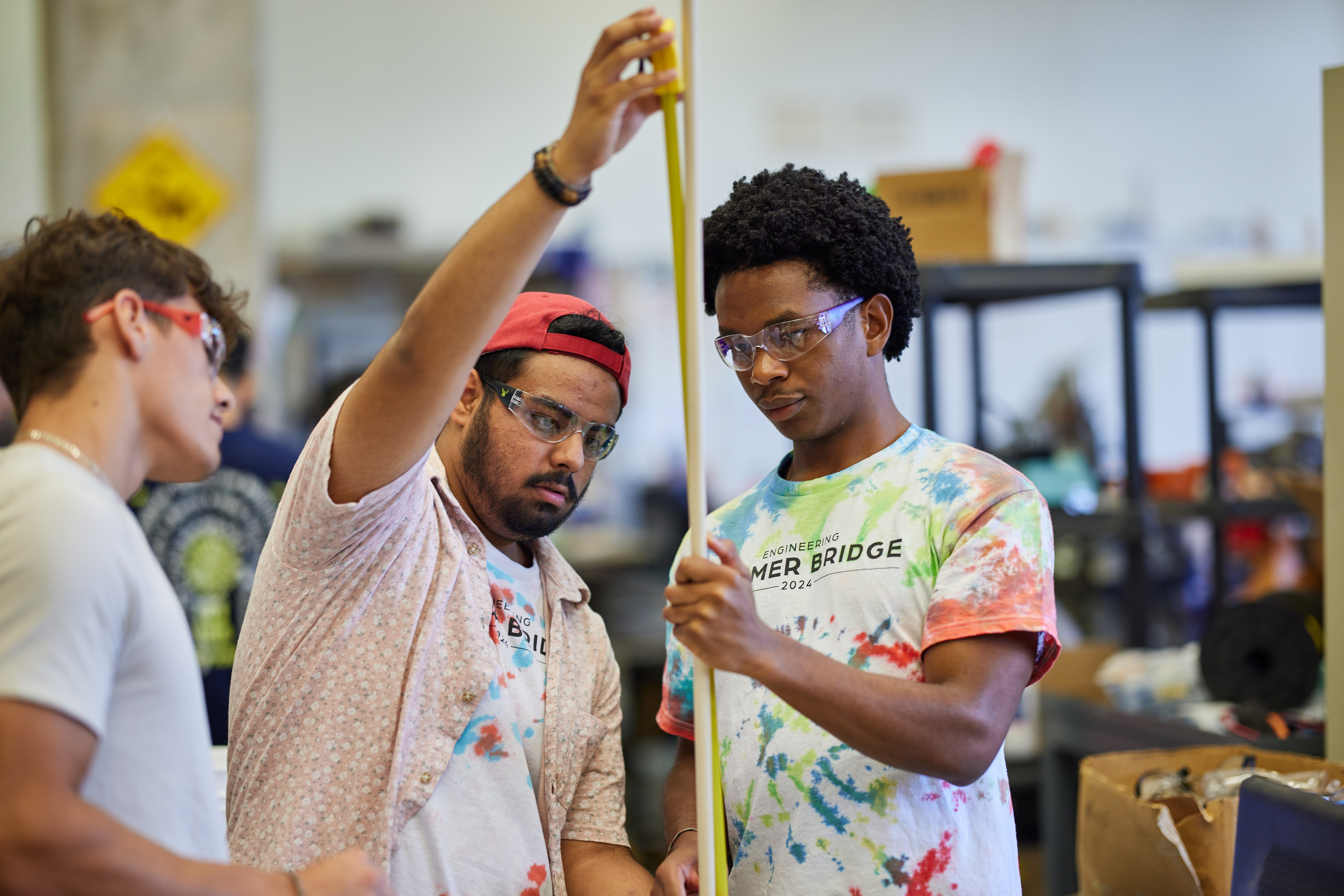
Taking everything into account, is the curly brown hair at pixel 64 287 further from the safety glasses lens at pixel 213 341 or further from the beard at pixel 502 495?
the beard at pixel 502 495

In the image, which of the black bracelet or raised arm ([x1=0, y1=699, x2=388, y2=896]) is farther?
the black bracelet

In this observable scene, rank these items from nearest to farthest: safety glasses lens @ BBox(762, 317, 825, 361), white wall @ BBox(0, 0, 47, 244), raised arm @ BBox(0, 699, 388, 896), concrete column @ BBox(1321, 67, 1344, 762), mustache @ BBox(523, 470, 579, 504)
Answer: raised arm @ BBox(0, 699, 388, 896), safety glasses lens @ BBox(762, 317, 825, 361), mustache @ BBox(523, 470, 579, 504), concrete column @ BBox(1321, 67, 1344, 762), white wall @ BBox(0, 0, 47, 244)

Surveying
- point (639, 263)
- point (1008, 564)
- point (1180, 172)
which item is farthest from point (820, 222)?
point (1180, 172)

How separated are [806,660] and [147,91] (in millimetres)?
3587

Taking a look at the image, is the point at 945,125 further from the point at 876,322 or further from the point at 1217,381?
the point at 876,322

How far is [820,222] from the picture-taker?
1468 mm

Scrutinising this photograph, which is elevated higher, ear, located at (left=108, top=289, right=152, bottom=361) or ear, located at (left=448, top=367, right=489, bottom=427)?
ear, located at (left=108, top=289, right=152, bottom=361)

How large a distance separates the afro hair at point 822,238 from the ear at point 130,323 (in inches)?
29.5

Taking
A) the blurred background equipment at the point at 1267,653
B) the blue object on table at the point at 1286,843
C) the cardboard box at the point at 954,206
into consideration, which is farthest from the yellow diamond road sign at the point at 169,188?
the blue object on table at the point at 1286,843

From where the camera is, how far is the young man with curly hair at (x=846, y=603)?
114 centimetres

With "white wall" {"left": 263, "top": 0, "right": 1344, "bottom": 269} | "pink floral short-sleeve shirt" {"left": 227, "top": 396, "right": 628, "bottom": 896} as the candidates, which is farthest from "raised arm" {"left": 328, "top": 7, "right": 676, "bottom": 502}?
"white wall" {"left": 263, "top": 0, "right": 1344, "bottom": 269}

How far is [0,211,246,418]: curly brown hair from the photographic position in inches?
37.9

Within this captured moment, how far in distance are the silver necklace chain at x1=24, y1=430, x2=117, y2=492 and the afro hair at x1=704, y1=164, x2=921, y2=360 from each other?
829 mm

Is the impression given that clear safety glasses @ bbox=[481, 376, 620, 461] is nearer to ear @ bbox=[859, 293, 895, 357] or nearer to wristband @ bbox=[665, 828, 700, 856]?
ear @ bbox=[859, 293, 895, 357]
